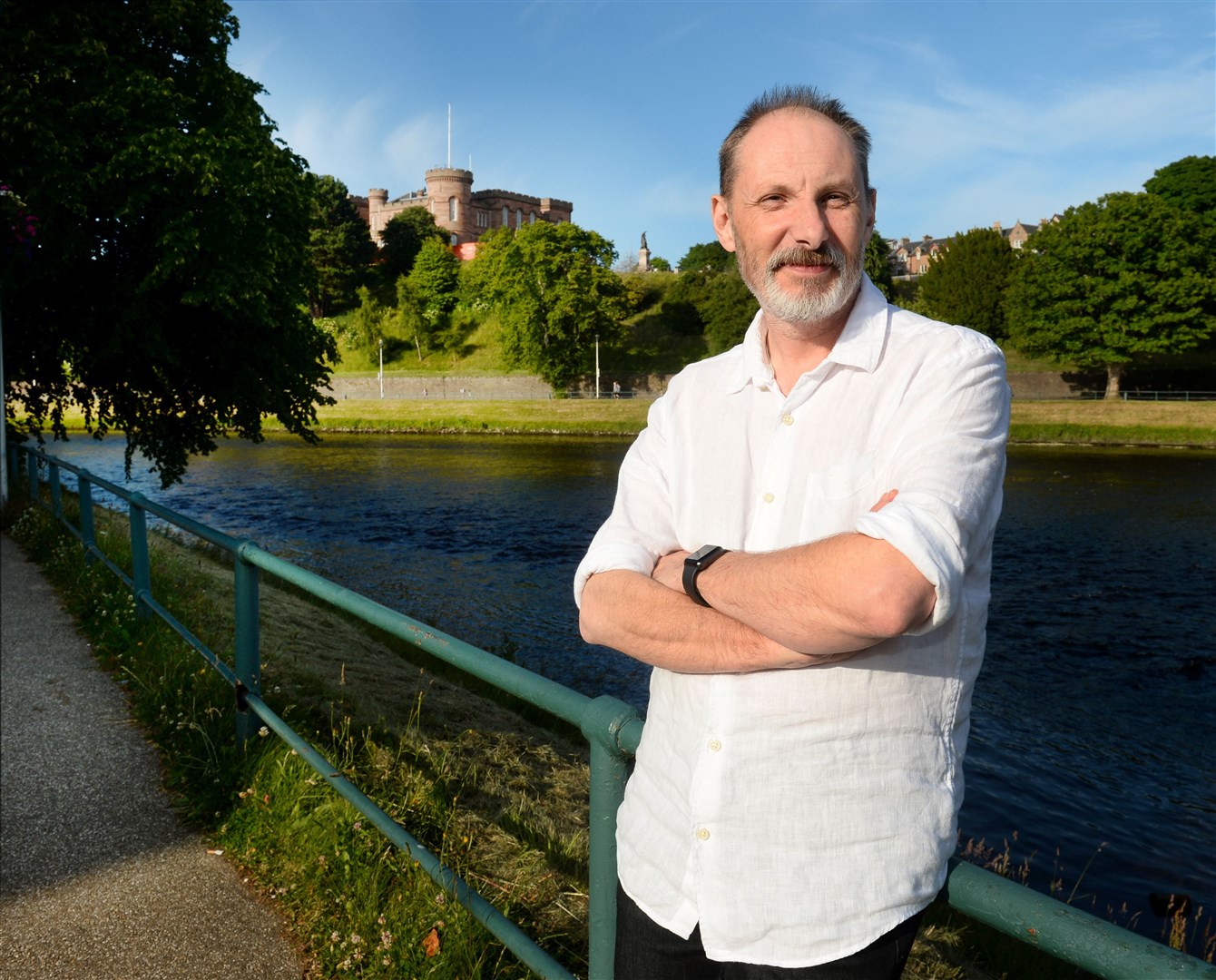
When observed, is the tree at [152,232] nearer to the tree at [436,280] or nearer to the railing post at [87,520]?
the railing post at [87,520]

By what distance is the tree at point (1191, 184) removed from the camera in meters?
64.9

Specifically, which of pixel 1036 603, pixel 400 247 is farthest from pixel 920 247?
pixel 1036 603

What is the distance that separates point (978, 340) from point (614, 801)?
1.18 m

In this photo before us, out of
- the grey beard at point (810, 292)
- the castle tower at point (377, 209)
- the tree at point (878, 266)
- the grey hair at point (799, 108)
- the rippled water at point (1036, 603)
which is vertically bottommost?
the rippled water at point (1036, 603)

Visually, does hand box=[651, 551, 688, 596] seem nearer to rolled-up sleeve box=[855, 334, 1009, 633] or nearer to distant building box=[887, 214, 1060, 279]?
rolled-up sleeve box=[855, 334, 1009, 633]

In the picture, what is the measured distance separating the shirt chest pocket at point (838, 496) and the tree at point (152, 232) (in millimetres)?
13509

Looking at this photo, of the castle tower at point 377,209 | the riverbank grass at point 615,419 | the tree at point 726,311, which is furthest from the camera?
the castle tower at point 377,209

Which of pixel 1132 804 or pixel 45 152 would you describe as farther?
pixel 45 152

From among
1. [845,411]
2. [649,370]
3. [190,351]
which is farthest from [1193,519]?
[649,370]

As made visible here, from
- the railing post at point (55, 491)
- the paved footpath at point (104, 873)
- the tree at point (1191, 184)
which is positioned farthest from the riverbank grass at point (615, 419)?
the paved footpath at point (104, 873)

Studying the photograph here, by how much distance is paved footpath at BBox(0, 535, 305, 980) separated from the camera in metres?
3.27

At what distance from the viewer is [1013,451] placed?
40.2m

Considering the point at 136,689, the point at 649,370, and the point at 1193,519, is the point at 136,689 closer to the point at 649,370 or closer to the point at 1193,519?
the point at 1193,519

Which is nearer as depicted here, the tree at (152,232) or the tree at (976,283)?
the tree at (152,232)
